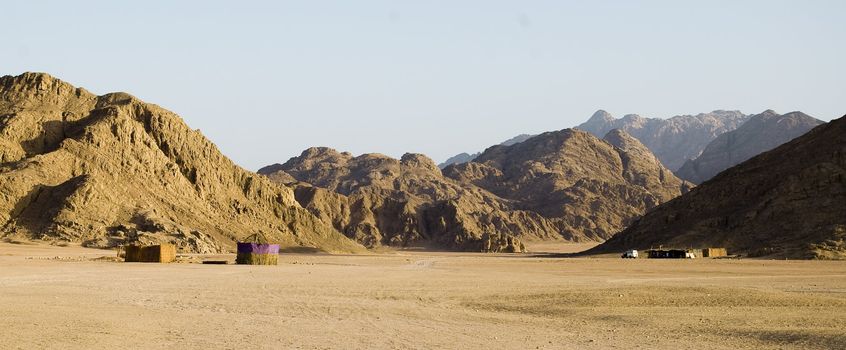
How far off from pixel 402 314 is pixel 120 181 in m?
66.6

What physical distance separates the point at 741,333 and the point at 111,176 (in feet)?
241

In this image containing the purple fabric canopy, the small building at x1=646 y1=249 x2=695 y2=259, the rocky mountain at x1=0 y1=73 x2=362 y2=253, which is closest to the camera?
the purple fabric canopy

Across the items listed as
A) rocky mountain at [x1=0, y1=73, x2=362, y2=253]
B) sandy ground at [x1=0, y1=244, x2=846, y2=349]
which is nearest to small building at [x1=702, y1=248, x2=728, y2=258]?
sandy ground at [x1=0, y1=244, x2=846, y2=349]

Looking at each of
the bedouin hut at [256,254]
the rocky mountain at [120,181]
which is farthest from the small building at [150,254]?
the rocky mountain at [120,181]

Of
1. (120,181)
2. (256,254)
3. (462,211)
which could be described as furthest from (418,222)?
(256,254)

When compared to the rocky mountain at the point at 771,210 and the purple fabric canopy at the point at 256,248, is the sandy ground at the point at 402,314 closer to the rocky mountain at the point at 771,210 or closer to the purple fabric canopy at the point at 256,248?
the purple fabric canopy at the point at 256,248

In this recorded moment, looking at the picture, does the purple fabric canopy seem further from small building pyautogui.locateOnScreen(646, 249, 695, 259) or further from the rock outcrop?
the rock outcrop

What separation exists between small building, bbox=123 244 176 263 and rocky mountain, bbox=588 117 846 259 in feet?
146

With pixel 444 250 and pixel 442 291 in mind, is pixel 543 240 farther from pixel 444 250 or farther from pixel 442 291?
pixel 442 291

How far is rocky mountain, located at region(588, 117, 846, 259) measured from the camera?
7672cm

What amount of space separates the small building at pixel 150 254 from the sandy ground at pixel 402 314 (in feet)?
56.5

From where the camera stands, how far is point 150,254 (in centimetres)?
5769

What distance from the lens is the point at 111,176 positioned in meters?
85.2

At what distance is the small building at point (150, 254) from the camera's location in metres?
57.6
